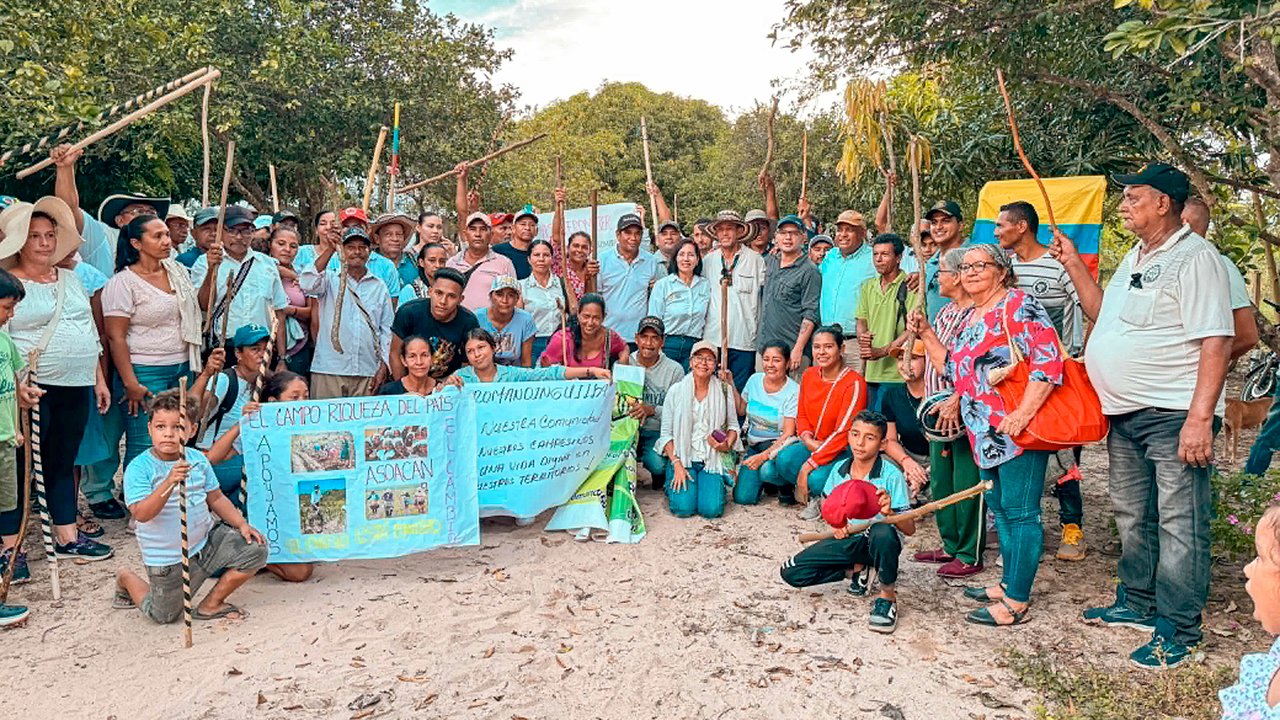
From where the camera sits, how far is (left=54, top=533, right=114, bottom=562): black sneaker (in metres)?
5.30

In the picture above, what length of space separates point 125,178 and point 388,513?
11.5 m

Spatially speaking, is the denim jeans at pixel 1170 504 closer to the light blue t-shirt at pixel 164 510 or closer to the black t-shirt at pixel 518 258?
the light blue t-shirt at pixel 164 510

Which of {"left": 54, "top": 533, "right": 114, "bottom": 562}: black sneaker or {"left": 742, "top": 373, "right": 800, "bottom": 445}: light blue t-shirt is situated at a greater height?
{"left": 742, "top": 373, "right": 800, "bottom": 445}: light blue t-shirt

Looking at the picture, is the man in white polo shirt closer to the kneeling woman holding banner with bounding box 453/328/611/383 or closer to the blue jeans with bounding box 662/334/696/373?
the kneeling woman holding banner with bounding box 453/328/611/383

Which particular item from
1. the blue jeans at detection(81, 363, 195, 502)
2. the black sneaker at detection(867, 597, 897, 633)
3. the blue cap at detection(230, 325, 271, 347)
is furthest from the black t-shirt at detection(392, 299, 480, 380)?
the black sneaker at detection(867, 597, 897, 633)

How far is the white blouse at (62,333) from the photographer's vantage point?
4.92 metres

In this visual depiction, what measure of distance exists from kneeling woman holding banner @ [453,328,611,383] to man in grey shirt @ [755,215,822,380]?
5.38ft

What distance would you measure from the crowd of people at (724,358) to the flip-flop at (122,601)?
0.03ft

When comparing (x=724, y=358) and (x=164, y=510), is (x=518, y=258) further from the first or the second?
(x=164, y=510)

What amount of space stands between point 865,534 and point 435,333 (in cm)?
317

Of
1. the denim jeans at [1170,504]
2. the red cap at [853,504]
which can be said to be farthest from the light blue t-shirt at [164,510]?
the denim jeans at [1170,504]

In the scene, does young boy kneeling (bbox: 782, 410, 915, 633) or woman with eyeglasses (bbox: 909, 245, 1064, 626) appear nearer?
woman with eyeglasses (bbox: 909, 245, 1064, 626)

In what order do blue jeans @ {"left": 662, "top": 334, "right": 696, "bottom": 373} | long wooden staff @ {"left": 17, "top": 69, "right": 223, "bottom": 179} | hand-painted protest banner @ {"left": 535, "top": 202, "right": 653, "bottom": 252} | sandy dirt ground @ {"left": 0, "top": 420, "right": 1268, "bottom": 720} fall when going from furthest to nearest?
hand-painted protest banner @ {"left": 535, "top": 202, "right": 653, "bottom": 252}
blue jeans @ {"left": 662, "top": 334, "right": 696, "bottom": 373}
long wooden staff @ {"left": 17, "top": 69, "right": 223, "bottom": 179}
sandy dirt ground @ {"left": 0, "top": 420, "right": 1268, "bottom": 720}

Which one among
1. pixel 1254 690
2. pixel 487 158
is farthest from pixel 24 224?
pixel 1254 690
